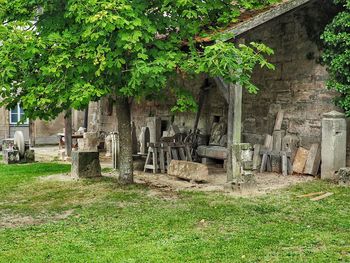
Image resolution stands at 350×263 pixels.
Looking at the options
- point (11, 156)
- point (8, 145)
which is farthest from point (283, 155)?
point (8, 145)

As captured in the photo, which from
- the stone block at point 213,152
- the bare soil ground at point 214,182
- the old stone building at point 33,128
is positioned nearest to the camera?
the bare soil ground at point 214,182

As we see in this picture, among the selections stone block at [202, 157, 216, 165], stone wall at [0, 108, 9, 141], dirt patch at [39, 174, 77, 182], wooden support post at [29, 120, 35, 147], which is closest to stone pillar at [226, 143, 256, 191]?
stone block at [202, 157, 216, 165]

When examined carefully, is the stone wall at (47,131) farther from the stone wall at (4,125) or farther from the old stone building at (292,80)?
the old stone building at (292,80)

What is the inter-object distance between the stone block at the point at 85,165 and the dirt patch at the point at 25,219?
326cm

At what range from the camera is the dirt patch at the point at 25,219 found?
6.95 meters

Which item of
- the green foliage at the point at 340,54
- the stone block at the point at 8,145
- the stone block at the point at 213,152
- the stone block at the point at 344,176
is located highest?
the green foliage at the point at 340,54

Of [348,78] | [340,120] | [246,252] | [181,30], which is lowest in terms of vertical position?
[246,252]

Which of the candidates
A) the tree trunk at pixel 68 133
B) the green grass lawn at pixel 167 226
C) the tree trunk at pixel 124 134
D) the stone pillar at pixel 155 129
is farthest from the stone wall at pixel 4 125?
the tree trunk at pixel 124 134

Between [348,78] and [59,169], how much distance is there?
24.1 feet

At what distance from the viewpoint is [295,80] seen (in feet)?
37.3

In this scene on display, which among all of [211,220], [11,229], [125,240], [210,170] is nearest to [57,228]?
[11,229]

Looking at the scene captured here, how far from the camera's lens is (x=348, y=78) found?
9711 millimetres

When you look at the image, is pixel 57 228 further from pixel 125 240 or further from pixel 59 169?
pixel 59 169

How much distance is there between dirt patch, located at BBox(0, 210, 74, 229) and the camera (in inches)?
274
